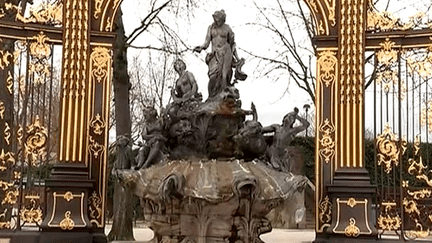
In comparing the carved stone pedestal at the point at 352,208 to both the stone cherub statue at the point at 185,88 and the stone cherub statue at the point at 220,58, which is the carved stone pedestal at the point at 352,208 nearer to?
the stone cherub statue at the point at 220,58

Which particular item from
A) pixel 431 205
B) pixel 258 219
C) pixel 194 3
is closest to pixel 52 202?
pixel 258 219

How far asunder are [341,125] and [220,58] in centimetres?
210

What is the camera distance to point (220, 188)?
308 inches

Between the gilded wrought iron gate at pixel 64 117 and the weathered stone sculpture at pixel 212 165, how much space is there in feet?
3.25

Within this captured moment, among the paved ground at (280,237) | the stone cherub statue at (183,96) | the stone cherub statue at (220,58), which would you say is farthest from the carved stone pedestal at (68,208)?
the paved ground at (280,237)

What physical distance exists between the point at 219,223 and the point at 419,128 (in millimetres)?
3680

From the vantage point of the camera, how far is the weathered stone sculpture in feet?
25.8

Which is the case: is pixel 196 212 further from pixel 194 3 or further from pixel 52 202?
pixel 194 3

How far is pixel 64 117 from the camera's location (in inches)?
371

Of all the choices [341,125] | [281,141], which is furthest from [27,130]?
[341,125]

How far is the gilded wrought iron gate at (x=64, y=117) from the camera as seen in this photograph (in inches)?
362

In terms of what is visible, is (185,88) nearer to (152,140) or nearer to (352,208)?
(152,140)

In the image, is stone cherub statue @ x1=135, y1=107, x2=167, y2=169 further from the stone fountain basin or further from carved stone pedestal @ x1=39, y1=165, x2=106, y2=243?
carved stone pedestal @ x1=39, y1=165, x2=106, y2=243

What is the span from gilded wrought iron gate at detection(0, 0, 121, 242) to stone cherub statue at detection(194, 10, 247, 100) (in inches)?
64.5
